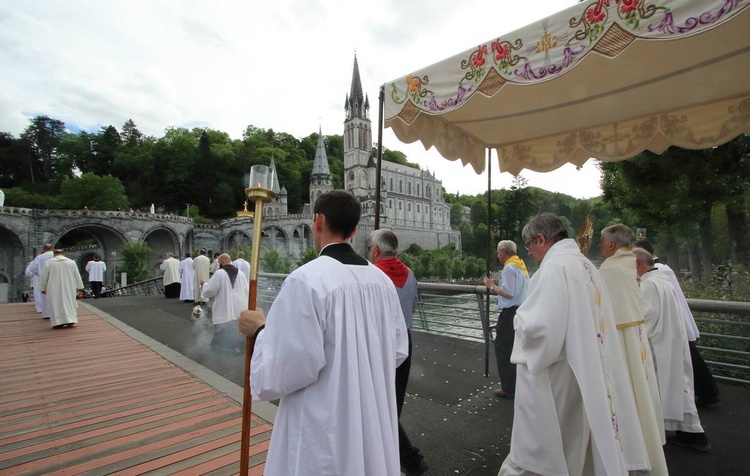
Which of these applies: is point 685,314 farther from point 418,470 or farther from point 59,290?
point 59,290

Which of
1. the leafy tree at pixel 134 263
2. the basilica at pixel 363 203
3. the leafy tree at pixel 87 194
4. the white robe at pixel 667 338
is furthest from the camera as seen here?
the basilica at pixel 363 203

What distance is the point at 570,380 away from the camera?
7.91ft

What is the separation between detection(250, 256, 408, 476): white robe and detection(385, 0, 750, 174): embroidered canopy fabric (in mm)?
2082

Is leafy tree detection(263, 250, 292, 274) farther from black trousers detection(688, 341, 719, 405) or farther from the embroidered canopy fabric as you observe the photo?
black trousers detection(688, 341, 719, 405)

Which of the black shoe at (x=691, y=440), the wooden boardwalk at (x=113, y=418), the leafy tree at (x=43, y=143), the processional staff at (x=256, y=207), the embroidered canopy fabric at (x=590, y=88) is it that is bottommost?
the wooden boardwalk at (x=113, y=418)

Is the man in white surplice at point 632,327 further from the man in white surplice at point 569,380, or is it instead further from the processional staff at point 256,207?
the processional staff at point 256,207

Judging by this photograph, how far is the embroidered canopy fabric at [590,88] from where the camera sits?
229 centimetres

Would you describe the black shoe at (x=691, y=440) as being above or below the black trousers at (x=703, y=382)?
below

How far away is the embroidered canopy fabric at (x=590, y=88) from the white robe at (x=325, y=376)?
208cm

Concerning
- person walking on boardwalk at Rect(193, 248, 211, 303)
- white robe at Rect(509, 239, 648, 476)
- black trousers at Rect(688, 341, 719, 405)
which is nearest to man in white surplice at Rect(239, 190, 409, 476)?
white robe at Rect(509, 239, 648, 476)

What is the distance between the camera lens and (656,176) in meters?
11.6

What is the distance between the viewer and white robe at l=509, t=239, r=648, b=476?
2248 mm

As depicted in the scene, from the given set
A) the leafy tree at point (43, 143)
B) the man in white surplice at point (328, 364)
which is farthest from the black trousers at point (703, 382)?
the leafy tree at point (43, 143)

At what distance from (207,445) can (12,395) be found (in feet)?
10.1
